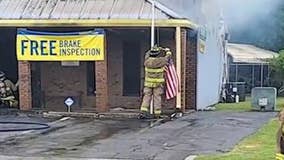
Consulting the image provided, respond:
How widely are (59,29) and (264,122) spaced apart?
711 centimetres

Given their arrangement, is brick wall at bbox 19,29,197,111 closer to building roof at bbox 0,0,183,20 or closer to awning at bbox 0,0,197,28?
awning at bbox 0,0,197,28

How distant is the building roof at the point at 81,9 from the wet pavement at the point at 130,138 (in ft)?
10.5

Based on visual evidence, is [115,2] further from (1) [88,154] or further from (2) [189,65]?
(1) [88,154]

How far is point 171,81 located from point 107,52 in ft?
11.6

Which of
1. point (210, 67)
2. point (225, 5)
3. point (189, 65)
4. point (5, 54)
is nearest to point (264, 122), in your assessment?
point (189, 65)

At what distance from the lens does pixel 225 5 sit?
30922mm

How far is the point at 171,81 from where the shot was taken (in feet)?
61.7

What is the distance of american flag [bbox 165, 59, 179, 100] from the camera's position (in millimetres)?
18656

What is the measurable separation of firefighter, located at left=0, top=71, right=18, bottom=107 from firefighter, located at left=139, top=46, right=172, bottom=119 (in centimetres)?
469

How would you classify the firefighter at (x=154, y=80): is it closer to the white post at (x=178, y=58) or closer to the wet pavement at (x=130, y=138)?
the white post at (x=178, y=58)

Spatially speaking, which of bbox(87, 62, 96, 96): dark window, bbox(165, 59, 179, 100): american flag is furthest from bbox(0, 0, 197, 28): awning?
bbox(87, 62, 96, 96): dark window

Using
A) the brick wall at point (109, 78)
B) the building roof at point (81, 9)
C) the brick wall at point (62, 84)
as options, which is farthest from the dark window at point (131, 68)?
the building roof at point (81, 9)

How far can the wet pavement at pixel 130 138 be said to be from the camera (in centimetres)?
1187

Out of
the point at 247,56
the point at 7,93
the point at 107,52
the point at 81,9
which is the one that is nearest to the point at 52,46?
the point at 81,9
